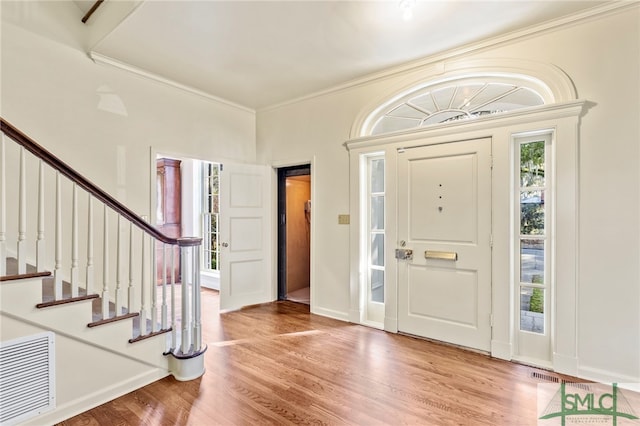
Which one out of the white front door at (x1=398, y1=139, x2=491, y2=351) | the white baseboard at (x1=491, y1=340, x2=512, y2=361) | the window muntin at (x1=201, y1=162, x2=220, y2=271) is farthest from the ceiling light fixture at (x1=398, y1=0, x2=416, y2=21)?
the window muntin at (x1=201, y1=162, x2=220, y2=271)

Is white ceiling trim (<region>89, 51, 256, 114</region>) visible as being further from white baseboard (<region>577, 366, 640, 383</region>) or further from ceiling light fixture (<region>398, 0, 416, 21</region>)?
white baseboard (<region>577, 366, 640, 383</region>)

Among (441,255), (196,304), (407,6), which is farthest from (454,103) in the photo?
(196,304)

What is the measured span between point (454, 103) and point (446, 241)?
1.44 m

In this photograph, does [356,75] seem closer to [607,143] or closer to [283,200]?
[283,200]

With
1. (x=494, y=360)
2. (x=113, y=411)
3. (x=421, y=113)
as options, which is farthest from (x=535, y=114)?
(x=113, y=411)

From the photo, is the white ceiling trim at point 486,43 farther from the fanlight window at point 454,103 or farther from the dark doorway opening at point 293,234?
the dark doorway opening at point 293,234

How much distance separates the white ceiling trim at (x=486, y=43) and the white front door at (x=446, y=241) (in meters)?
0.88

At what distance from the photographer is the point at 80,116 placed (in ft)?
10.0

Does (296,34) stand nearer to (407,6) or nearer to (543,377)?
(407,6)

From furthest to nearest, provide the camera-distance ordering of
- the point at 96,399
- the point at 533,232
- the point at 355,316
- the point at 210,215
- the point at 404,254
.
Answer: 1. the point at 210,215
2. the point at 355,316
3. the point at 404,254
4. the point at 533,232
5. the point at 96,399

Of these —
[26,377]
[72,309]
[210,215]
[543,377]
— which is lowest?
[543,377]

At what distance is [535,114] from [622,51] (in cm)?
68

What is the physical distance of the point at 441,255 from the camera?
3.14 metres

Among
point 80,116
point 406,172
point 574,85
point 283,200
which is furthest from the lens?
point 283,200
